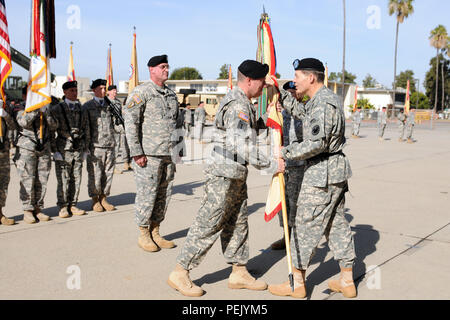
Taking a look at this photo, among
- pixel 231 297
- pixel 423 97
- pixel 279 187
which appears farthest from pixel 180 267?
pixel 423 97

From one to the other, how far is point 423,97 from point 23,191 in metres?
87.5

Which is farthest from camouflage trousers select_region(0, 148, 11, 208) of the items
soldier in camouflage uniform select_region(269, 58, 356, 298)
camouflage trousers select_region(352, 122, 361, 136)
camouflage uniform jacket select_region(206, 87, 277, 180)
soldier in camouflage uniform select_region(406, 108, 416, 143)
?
camouflage trousers select_region(352, 122, 361, 136)

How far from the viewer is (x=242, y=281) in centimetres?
394

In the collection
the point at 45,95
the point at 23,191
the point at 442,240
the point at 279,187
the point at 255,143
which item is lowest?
the point at 442,240

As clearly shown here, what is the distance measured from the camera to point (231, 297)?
3.78 meters

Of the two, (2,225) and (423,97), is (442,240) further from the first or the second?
(423,97)

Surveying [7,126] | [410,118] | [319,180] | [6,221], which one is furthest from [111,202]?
[410,118]

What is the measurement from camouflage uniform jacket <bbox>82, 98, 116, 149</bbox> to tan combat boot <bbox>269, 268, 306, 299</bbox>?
4.05m

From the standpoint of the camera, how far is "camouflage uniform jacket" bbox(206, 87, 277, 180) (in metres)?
3.64

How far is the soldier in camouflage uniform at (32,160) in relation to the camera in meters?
5.90

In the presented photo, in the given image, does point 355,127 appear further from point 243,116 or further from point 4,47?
point 243,116

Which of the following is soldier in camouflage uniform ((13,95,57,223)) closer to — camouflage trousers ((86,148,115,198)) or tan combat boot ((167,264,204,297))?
camouflage trousers ((86,148,115,198))

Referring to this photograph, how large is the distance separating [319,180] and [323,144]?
0.31m
